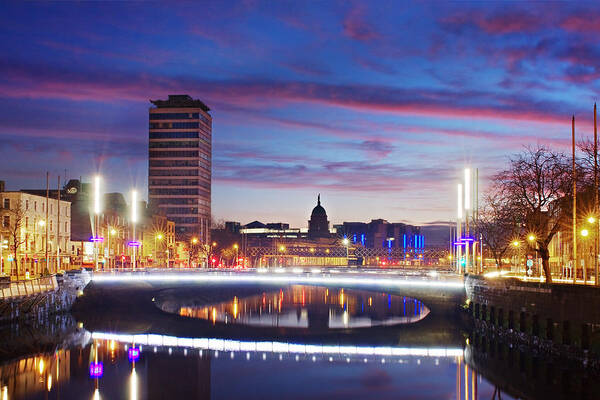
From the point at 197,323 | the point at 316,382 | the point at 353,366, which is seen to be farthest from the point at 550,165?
the point at 197,323

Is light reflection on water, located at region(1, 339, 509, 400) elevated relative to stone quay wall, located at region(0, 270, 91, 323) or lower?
lower

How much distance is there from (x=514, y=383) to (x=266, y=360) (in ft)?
69.9

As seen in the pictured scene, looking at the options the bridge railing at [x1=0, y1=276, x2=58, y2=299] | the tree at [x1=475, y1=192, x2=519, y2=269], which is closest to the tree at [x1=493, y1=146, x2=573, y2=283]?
the tree at [x1=475, y1=192, x2=519, y2=269]

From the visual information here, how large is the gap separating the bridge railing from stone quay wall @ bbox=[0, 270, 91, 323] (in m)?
0.32

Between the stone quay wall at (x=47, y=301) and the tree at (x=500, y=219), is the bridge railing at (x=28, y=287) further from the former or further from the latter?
the tree at (x=500, y=219)

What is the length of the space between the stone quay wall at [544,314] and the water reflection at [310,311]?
2123 cm

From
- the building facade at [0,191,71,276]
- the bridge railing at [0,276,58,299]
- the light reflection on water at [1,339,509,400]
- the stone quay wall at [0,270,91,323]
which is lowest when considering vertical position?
the light reflection on water at [1,339,509,400]

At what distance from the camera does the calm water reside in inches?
1969

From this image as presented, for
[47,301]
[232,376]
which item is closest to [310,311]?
[47,301]

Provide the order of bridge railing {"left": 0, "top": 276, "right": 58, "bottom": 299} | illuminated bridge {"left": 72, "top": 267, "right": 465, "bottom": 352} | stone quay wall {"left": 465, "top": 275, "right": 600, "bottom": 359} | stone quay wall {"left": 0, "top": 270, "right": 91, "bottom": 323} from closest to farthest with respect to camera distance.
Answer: stone quay wall {"left": 465, "top": 275, "right": 600, "bottom": 359}, bridge railing {"left": 0, "top": 276, "right": 58, "bottom": 299}, stone quay wall {"left": 0, "top": 270, "right": 91, "bottom": 323}, illuminated bridge {"left": 72, "top": 267, "right": 465, "bottom": 352}

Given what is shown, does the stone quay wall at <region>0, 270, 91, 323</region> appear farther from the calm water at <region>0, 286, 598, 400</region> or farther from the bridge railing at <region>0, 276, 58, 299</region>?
the calm water at <region>0, 286, 598, 400</region>

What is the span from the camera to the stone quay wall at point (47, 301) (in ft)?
227

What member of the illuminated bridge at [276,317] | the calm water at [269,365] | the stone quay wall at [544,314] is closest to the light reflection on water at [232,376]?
the calm water at [269,365]

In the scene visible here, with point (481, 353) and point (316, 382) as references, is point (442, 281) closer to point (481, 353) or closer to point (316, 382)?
point (481, 353)
